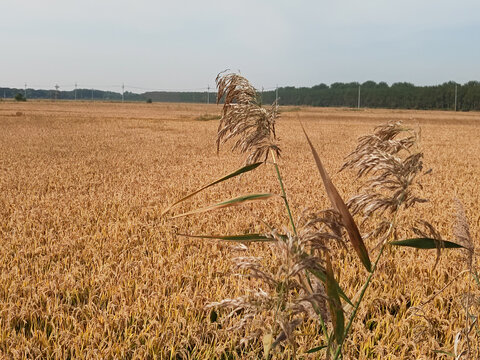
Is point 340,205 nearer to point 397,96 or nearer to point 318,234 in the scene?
point 318,234

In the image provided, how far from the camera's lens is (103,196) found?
7.00 m

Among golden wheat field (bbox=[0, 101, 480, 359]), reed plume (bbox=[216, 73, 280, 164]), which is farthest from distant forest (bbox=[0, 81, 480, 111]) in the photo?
reed plume (bbox=[216, 73, 280, 164])

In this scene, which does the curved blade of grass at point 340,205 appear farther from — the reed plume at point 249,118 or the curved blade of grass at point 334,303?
the reed plume at point 249,118

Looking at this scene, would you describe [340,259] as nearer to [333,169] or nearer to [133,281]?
[133,281]

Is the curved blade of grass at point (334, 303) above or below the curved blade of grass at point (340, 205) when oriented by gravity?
Answer: below

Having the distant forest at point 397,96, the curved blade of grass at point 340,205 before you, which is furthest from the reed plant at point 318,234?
the distant forest at point 397,96

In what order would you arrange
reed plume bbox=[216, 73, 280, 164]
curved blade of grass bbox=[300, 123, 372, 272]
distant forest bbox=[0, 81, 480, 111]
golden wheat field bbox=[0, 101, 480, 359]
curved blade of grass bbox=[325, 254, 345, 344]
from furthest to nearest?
distant forest bbox=[0, 81, 480, 111]
golden wheat field bbox=[0, 101, 480, 359]
reed plume bbox=[216, 73, 280, 164]
curved blade of grass bbox=[325, 254, 345, 344]
curved blade of grass bbox=[300, 123, 372, 272]

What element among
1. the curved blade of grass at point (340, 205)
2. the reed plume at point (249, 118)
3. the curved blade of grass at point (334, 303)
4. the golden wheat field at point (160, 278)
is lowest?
the golden wheat field at point (160, 278)

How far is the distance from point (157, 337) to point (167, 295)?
0.72 m

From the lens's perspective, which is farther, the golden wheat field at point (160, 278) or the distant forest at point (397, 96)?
the distant forest at point (397, 96)

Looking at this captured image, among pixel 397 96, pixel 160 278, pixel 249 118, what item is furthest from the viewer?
pixel 397 96

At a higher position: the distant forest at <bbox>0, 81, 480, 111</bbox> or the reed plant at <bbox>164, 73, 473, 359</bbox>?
the distant forest at <bbox>0, 81, 480, 111</bbox>

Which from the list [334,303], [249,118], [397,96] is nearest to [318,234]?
[334,303]

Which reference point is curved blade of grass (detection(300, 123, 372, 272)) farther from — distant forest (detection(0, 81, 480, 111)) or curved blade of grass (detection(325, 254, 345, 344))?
distant forest (detection(0, 81, 480, 111))
